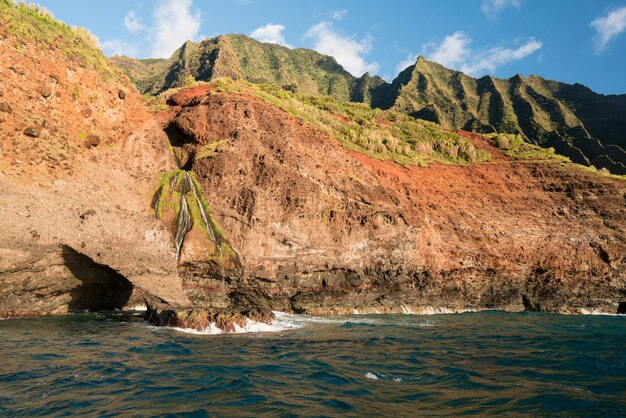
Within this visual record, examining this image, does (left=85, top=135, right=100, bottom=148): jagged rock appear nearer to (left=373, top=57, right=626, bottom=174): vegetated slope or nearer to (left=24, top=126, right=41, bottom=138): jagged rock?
(left=24, top=126, right=41, bottom=138): jagged rock

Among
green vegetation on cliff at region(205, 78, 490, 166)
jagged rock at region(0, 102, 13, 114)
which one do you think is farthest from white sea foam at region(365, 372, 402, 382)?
green vegetation on cliff at region(205, 78, 490, 166)

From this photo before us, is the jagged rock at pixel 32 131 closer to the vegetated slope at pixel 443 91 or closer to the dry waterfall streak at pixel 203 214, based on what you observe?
the dry waterfall streak at pixel 203 214

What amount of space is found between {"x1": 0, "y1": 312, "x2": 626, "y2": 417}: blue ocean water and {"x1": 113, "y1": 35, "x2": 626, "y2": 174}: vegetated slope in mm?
59609

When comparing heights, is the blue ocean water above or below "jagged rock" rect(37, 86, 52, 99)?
below

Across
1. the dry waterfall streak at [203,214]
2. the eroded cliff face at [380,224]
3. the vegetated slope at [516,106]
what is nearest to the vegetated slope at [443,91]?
the vegetated slope at [516,106]

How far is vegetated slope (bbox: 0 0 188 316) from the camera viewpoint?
1698 centimetres

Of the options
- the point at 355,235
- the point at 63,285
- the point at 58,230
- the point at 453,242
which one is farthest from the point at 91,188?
the point at 453,242

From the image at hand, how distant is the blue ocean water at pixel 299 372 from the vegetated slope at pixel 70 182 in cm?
257

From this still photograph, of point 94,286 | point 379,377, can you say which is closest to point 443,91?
A: point 94,286

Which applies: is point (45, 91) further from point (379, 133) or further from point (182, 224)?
point (379, 133)

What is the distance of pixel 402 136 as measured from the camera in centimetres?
4059

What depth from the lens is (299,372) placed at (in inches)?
398

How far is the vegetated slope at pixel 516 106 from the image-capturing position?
77.1 m

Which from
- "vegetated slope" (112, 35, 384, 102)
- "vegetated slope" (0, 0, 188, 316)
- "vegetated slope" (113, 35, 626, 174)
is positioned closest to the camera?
"vegetated slope" (0, 0, 188, 316)
